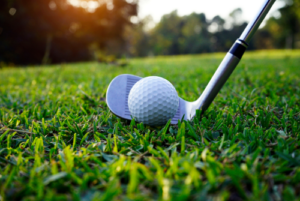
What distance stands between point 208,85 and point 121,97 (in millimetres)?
706

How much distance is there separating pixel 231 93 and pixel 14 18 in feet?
50.1

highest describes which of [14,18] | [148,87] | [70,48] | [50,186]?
[14,18]

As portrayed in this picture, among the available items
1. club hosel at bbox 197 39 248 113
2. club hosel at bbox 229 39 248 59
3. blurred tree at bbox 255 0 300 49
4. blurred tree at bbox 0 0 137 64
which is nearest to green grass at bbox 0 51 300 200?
club hosel at bbox 197 39 248 113

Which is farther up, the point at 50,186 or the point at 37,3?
the point at 37,3

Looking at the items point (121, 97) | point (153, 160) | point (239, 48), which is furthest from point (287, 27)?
point (153, 160)

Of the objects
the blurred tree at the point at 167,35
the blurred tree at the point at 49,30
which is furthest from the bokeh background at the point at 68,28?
the blurred tree at the point at 167,35

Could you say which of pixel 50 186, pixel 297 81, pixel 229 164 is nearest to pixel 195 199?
pixel 229 164

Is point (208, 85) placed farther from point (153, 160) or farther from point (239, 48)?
point (153, 160)

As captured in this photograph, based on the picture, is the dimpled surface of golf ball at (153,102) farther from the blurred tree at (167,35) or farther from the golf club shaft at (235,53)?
the blurred tree at (167,35)

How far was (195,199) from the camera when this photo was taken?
2.47 ft

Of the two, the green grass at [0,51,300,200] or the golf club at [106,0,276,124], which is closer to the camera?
the green grass at [0,51,300,200]

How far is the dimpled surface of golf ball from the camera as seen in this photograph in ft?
4.79

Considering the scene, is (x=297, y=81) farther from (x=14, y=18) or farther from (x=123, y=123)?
(x=14, y=18)

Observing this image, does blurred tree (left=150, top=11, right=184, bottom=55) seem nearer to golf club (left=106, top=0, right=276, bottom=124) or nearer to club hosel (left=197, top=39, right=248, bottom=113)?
golf club (left=106, top=0, right=276, bottom=124)
